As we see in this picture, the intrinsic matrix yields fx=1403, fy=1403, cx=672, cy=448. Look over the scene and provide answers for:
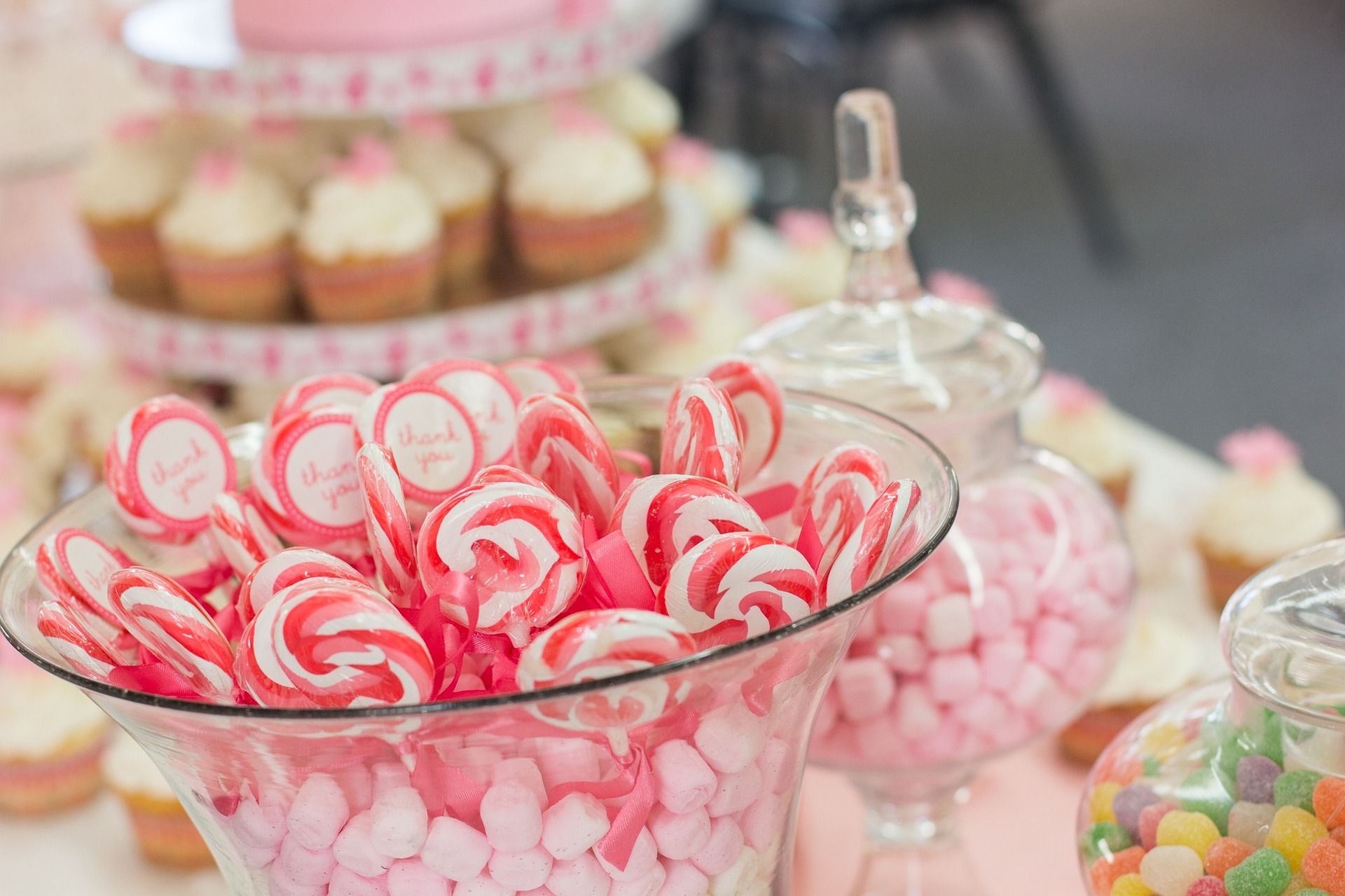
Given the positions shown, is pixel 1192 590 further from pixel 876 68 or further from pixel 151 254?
pixel 876 68

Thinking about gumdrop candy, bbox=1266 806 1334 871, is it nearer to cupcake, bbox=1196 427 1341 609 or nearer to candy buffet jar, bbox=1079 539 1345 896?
candy buffet jar, bbox=1079 539 1345 896

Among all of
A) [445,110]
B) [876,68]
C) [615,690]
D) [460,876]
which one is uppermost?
[615,690]

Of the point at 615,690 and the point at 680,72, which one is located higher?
the point at 615,690

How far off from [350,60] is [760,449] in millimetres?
858

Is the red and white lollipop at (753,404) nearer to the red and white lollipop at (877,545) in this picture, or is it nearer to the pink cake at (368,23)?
the red and white lollipop at (877,545)

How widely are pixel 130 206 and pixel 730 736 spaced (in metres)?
1.35

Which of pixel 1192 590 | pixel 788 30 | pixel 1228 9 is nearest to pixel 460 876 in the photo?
pixel 1192 590

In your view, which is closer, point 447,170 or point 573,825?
point 573,825

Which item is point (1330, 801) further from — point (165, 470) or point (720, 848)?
point (165, 470)

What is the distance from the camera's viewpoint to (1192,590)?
1355mm

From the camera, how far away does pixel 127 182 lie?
171cm

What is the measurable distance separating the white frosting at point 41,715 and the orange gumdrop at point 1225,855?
0.91m

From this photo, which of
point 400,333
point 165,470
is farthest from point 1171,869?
point 400,333

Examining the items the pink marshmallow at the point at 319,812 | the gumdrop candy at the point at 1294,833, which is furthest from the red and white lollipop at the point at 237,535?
the gumdrop candy at the point at 1294,833
